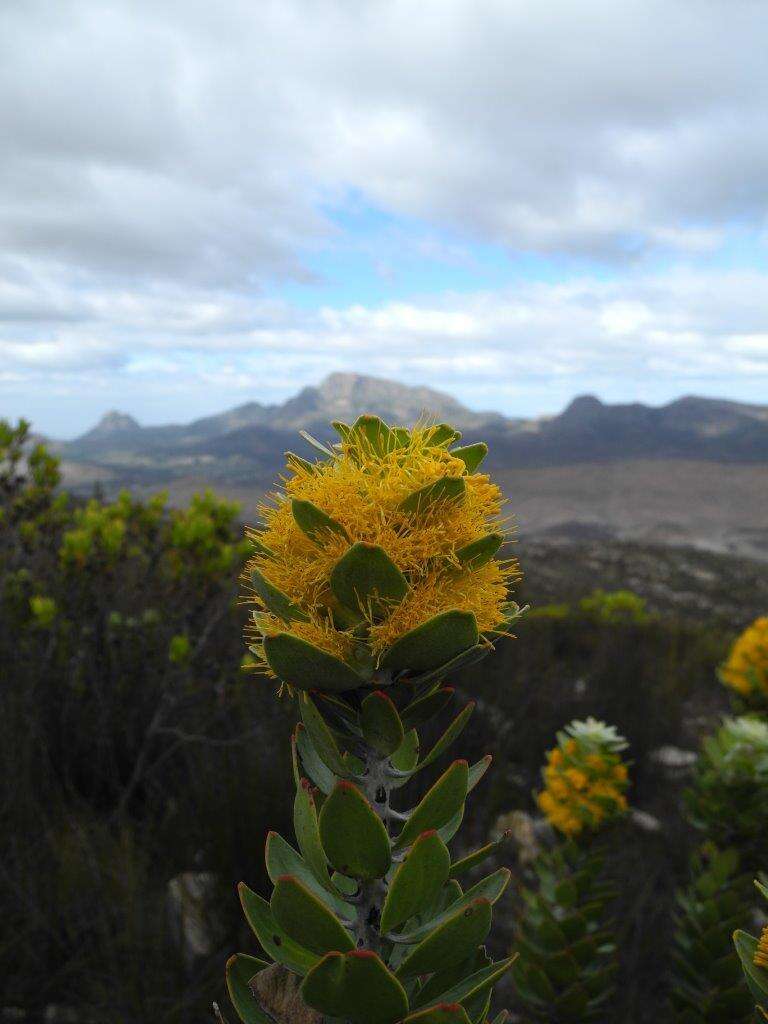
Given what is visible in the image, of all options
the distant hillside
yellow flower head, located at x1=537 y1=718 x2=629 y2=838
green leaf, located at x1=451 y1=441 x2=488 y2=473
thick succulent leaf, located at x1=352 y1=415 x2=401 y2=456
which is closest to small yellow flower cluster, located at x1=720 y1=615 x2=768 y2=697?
yellow flower head, located at x1=537 y1=718 x2=629 y2=838

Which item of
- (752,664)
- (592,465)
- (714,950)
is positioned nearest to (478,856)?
(714,950)

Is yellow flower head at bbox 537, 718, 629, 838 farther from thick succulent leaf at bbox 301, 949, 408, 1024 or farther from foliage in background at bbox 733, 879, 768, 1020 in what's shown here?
thick succulent leaf at bbox 301, 949, 408, 1024

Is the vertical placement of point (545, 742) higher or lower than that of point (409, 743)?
lower

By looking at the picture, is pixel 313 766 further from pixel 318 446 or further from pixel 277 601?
pixel 318 446

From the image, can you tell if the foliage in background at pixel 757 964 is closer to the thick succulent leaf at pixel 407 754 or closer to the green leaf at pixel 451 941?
the green leaf at pixel 451 941

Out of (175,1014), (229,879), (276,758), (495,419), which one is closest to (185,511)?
(276,758)

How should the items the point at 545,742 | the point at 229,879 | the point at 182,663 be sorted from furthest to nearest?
1. the point at 545,742
2. the point at 182,663
3. the point at 229,879

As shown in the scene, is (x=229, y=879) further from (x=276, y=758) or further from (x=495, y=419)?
(x=495, y=419)
